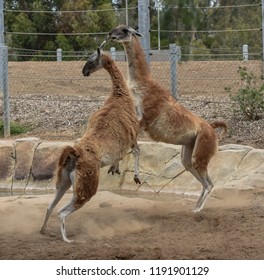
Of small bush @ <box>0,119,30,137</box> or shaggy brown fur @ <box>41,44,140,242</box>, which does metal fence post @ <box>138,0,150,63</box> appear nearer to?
small bush @ <box>0,119,30,137</box>

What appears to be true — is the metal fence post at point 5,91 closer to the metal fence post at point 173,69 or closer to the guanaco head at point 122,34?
the metal fence post at point 173,69

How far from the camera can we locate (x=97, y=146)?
7.04 m

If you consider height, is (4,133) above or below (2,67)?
below

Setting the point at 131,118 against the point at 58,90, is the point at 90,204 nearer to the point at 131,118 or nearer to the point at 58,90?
the point at 131,118

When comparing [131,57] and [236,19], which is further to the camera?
[236,19]

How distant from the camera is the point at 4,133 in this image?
1306 cm

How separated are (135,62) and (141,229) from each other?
209cm

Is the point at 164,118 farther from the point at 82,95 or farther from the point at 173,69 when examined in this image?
the point at 82,95

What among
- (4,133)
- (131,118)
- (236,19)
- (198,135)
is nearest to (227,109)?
(4,133)

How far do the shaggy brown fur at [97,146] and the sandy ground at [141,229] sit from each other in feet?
1.27

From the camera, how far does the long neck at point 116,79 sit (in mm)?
7617

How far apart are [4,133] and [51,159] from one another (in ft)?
8.53

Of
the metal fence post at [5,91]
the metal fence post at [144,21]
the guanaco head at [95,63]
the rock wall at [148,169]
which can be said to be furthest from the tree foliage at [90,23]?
the guanaco head at [95,63]
